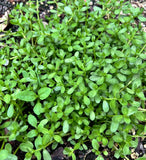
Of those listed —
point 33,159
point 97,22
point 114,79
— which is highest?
point 97,22

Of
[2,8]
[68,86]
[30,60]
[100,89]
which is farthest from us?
[2,8]

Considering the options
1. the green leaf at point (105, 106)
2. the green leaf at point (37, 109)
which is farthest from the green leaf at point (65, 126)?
the green leaf at point (105, 106)

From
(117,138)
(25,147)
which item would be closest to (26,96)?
(25,147)

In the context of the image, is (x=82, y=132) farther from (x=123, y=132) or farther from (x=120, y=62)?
(x=120, y=62)

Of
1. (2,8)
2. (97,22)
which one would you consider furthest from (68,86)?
(2,8)

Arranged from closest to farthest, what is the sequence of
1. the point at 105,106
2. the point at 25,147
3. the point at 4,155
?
the point at 4,155 < the point at 25,147 < the point at 105,106

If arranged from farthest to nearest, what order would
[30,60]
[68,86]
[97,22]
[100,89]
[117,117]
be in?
[97,22] → [30,60] → [68,86] → [100,89] → [117,117]

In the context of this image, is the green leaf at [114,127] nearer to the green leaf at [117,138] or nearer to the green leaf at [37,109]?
the green leaf at [117,138]

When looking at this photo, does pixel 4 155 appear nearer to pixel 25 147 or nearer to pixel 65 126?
pixel 25 147

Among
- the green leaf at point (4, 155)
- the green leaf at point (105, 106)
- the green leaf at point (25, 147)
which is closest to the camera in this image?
the green leaf at point (4, 155)
